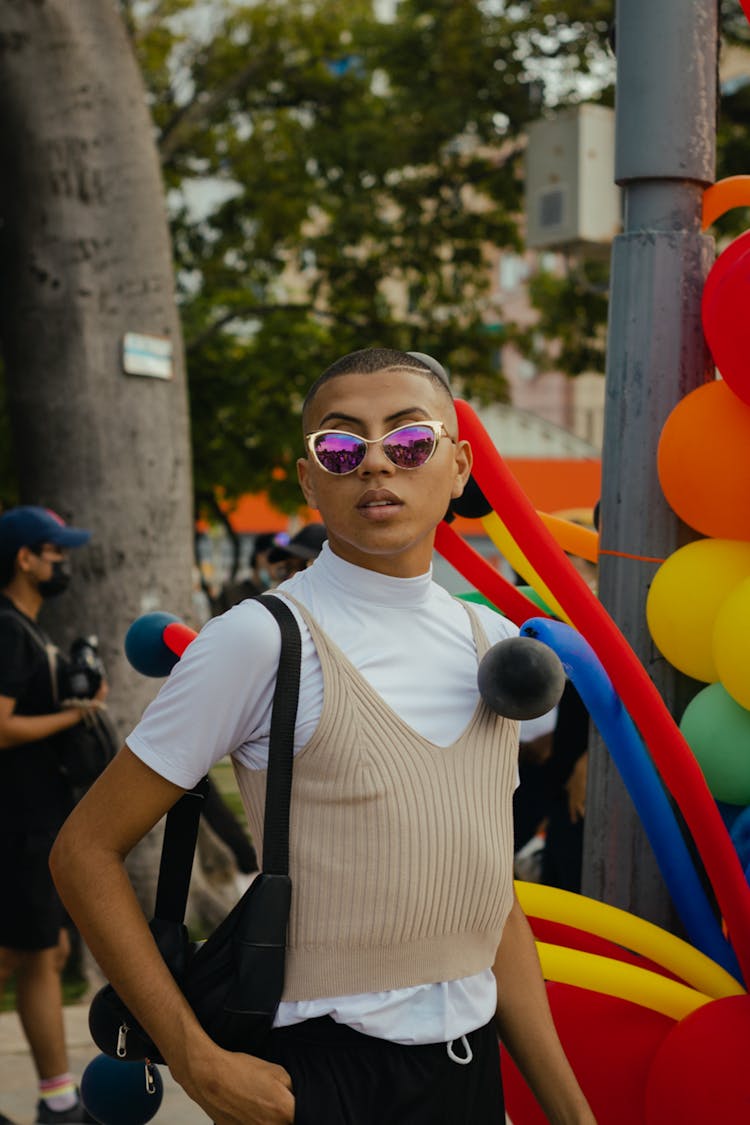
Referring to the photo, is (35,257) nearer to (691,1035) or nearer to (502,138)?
(691,1035)

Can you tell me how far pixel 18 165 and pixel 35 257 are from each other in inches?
14.2

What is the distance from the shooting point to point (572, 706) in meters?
3.95

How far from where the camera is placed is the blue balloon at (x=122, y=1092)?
1.97 m

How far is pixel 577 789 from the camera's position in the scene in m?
4.07

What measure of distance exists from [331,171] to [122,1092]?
472 inches

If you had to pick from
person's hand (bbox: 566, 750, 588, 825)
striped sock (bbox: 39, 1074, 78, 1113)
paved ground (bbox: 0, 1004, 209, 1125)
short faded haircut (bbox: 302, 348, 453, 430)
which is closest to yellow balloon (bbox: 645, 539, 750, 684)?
short faded haircut (bbox: 302, 348, 453, 430)

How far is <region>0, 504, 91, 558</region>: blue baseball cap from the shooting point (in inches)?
174

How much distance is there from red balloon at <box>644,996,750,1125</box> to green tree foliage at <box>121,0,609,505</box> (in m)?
10.8

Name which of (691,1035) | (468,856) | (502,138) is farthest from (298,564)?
(502,138)

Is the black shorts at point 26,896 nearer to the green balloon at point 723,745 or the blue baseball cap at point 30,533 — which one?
the blue baseball cap at point 30,533

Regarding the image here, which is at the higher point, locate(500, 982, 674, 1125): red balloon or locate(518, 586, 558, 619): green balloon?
locate(518, 586, 558, 619): green balloon

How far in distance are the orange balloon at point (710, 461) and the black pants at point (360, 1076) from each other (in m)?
1.11

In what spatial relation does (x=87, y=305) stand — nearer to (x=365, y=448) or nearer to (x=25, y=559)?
(x=25, y=559)

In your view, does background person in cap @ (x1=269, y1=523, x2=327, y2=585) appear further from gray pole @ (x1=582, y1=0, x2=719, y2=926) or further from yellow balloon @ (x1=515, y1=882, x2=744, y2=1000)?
yellow balloon @ (x1=515, y1=882, x2=744, y2=1000)
